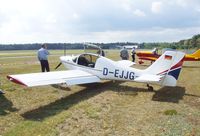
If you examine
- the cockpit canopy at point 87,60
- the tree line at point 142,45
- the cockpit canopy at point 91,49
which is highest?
the cockpit canopy at point 91,49

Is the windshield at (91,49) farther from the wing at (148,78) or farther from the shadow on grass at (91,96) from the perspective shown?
the wing at (148,78)

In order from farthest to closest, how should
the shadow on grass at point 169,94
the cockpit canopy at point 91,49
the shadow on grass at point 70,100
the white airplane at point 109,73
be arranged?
the cockpit canopy at point 91,49 → the shadow on grass at point 169,94 → the white airplane at point 109,73 → the shadow on grass at point 70,100

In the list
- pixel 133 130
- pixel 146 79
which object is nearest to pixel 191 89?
pixel 146 79

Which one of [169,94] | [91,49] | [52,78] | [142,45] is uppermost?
[91,49]

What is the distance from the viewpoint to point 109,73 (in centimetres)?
1149

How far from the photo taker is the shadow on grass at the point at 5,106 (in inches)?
321

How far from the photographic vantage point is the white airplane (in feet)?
31.8

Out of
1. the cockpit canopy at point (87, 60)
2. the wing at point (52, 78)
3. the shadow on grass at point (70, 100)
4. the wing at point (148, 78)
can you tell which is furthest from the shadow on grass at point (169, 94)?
the cockpit canopy at point (87, 60)

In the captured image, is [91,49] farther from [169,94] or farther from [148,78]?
[169,94]

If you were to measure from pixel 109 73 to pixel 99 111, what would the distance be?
3494 mm

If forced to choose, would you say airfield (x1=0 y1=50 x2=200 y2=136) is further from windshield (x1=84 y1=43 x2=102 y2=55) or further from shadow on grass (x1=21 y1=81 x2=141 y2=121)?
windshield (x1=84 y1=43 x2=102 y2=55)

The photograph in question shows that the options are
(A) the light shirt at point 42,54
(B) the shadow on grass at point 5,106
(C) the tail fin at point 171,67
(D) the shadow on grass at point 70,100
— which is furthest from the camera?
(A) the light shirt at point 42,54

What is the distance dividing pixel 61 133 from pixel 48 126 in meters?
0.56

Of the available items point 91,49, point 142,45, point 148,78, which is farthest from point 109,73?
point 142,45
